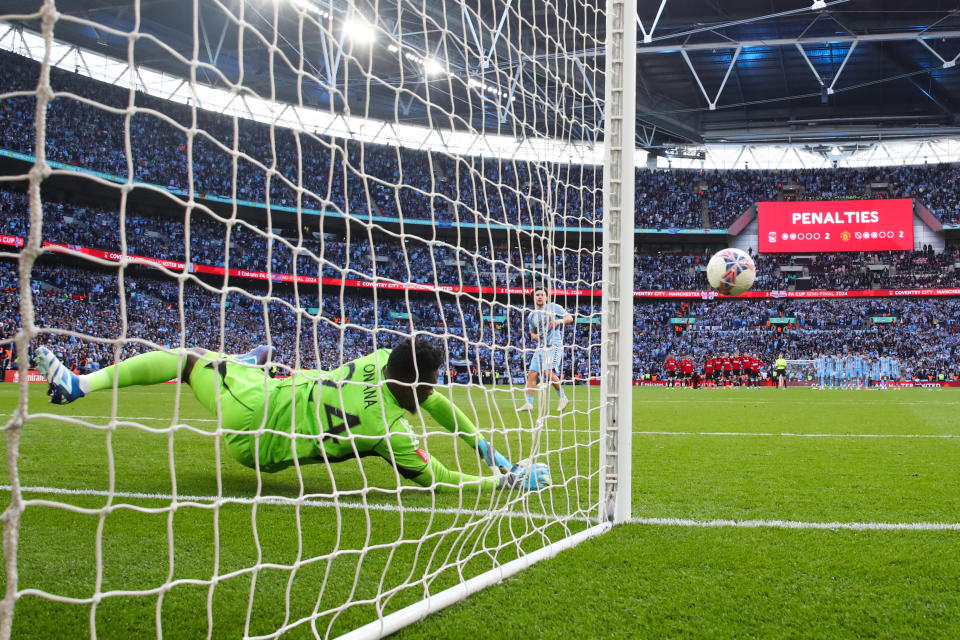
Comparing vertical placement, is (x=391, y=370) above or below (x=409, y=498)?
above

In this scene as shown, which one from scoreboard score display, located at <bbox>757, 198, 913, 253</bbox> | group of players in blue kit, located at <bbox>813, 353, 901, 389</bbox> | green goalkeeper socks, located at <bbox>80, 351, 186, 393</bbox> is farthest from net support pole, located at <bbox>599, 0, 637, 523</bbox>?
scoreboard score display, located at <bbox>757, 198, 913, 253</bbox>

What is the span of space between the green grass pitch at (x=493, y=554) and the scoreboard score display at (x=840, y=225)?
111 feet

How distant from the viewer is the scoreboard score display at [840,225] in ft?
115

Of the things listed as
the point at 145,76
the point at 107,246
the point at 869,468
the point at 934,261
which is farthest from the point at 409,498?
the point at 934,261

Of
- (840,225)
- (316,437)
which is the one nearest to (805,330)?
(840,225)

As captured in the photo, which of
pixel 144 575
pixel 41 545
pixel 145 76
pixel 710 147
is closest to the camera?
pixel 144 575

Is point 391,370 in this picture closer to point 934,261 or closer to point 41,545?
point 41,545

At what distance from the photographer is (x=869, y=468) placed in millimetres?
4668

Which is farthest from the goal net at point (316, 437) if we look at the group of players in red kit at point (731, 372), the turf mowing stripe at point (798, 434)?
the group of players in red kit at point (731, 372)

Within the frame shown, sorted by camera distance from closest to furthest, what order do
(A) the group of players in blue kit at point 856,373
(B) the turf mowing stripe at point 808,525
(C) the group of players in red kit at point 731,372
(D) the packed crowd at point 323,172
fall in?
(B) the turf mowing stripe at point 808,525
(C) the group of players in red kit at point 731,372
(A) the group of players in blue kit at point 856,373
(D) the packed crowd at point 323,172

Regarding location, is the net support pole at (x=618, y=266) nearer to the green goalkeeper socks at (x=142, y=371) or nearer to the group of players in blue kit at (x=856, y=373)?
the green goalkeeper socks at (x=142, y=371)

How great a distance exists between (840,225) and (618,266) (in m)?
36.2

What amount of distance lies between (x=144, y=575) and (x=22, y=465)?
2674 millimetres

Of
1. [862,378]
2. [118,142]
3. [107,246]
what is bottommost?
[862,378]
